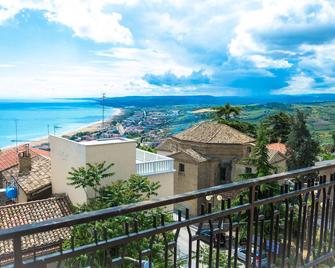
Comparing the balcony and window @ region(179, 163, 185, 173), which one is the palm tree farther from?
the balcony

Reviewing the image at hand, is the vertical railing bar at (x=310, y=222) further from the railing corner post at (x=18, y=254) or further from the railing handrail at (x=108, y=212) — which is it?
the railing corner post at (x=18, y=254)

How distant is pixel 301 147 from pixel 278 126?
10.1m

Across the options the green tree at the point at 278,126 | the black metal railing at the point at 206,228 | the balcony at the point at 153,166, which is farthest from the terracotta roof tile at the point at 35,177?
the green tree at the point at 278,126

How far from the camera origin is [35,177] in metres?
14.9

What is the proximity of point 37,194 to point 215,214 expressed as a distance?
44.3 feet

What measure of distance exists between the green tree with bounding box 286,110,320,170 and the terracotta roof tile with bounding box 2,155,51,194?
20.5 meters

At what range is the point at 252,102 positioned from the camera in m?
43.7

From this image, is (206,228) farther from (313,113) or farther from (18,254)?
(313,113)

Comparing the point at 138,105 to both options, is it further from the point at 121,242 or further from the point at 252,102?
the point at 121,242

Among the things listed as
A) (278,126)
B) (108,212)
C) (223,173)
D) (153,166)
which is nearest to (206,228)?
(108,212)

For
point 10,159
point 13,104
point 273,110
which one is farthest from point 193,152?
point 13,104

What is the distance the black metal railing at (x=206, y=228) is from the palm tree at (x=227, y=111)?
3920 cm

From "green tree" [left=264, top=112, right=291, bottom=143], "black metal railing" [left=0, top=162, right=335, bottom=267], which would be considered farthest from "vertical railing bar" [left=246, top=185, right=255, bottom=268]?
"green tree" [left=264, top=112, right=291, bottom=143]

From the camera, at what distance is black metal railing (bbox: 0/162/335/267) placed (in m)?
1.33
